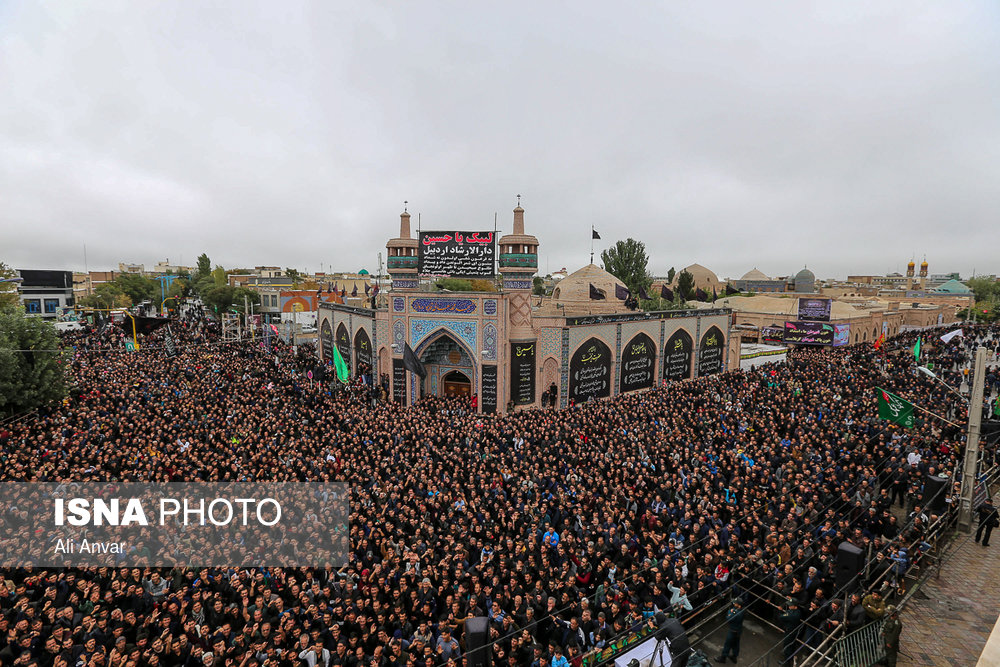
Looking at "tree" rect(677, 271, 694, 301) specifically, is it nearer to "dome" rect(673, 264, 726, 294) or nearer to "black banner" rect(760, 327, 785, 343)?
"black banner" rect(760, 327, 785, 343)

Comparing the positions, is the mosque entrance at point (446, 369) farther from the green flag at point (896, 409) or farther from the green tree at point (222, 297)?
the green tree at point (222, 297)

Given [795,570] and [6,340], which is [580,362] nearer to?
→ [795,570]

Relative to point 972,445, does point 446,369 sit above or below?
below

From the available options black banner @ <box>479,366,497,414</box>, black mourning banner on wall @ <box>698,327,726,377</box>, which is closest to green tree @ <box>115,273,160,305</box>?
black banner @ <box>479,366,497,414</box>

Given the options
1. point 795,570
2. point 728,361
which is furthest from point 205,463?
point 728,361

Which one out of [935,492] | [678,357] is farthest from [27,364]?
[678,357]

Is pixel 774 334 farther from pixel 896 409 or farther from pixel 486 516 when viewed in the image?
pixel 486 516
